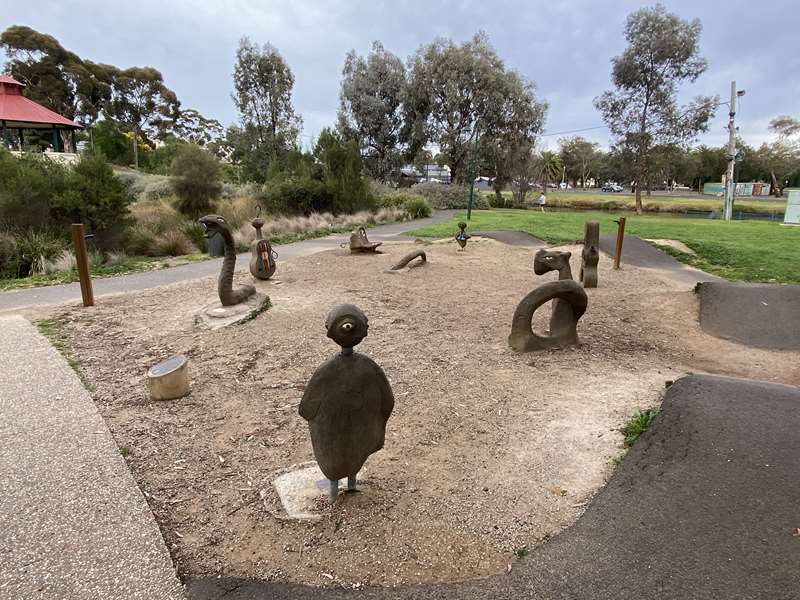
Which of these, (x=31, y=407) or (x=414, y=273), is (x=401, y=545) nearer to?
(x=31, y=407)

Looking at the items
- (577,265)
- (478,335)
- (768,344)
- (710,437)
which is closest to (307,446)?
(710,437)

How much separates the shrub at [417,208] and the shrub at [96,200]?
45.1ft

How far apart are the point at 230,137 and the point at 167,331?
95.5 ft

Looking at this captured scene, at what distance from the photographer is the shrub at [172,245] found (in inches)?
522

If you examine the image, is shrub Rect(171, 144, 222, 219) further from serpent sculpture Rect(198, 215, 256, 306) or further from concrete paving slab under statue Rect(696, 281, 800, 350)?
concrete paving slab under statue Rect(696, 281, 800, 350)

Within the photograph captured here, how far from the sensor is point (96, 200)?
492 inches

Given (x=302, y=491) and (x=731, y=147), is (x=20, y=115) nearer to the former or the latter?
(x=302, y=491)

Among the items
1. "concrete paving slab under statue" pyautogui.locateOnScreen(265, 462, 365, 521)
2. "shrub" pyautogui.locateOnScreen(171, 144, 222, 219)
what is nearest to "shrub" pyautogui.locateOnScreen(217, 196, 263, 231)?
"shrub" pyautogui.locateOnScreen(171, 144, 222, 219)

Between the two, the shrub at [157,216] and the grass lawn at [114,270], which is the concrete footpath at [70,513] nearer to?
the grass lawn at [114,270]

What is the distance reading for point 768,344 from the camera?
5.70 meters

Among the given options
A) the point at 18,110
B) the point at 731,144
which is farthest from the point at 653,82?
the point at 18,110

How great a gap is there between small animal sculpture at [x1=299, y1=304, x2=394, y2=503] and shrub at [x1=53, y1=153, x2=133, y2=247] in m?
12.6

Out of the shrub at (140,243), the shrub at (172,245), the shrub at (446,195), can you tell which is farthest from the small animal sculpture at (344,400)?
the shrub at (446,195)

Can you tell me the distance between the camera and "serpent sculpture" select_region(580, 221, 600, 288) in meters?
8.25
